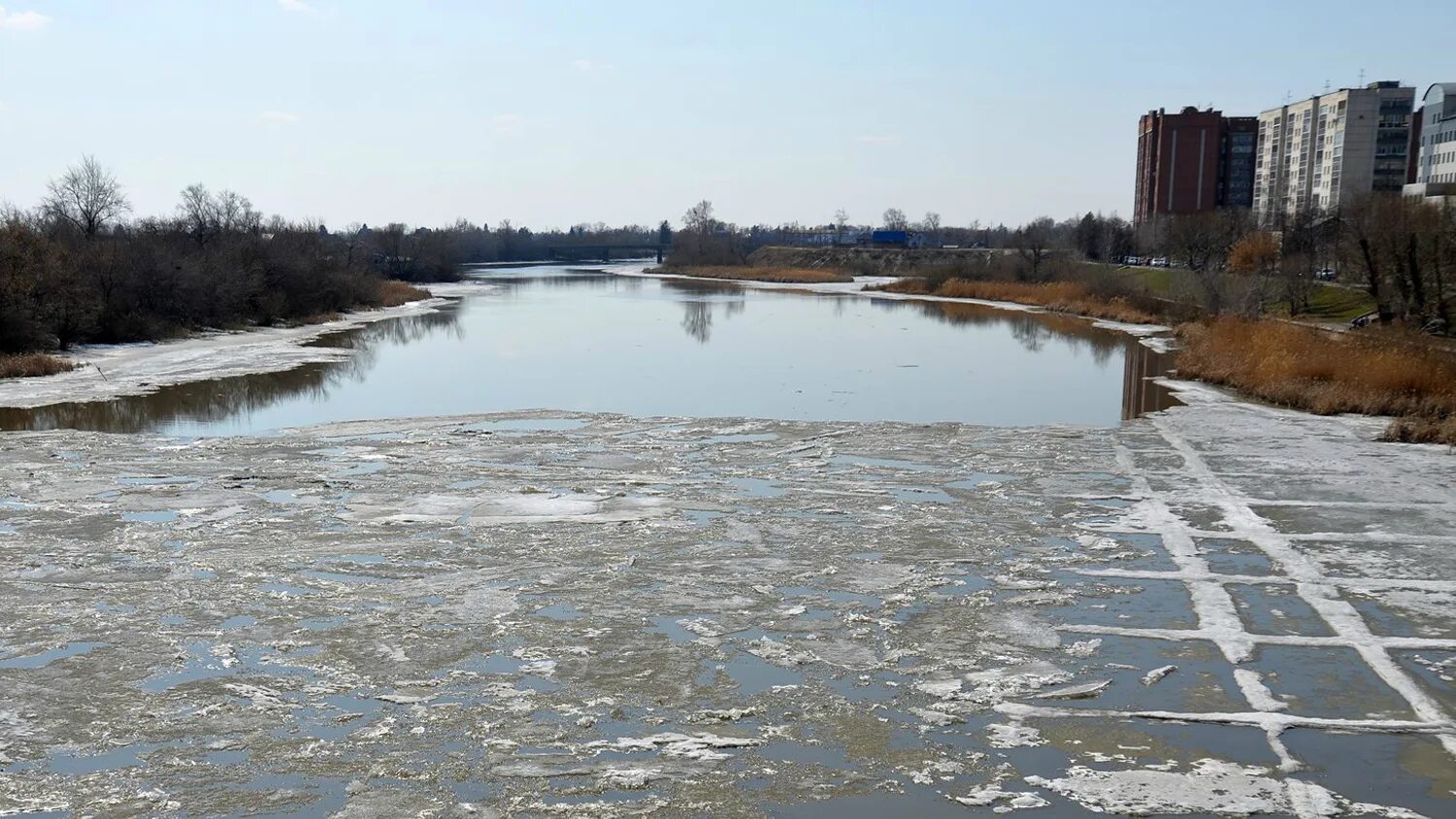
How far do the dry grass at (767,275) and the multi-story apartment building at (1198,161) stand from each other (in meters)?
36.3

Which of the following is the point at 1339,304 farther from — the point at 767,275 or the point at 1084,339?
the point at 767,275

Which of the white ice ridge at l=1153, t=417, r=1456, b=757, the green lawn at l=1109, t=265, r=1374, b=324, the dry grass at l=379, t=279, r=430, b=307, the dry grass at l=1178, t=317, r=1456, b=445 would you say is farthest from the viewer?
the dry grass at l=379, t=279, r=430, b=307

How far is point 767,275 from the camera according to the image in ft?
310

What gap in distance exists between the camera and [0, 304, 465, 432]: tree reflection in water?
64.8ft

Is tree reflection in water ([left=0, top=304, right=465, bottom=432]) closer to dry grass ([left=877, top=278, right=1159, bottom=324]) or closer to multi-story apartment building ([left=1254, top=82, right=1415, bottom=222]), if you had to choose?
dry grass ([left=877, top=278, right=1159, bottom=324])

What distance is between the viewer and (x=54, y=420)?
19859 mm

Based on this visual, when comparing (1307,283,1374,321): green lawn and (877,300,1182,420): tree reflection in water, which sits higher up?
(1307,283,1374,321): green lawn

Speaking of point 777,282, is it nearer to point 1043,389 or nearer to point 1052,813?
point 1043,389

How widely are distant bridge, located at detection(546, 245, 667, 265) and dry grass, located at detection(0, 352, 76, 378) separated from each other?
136712 mm

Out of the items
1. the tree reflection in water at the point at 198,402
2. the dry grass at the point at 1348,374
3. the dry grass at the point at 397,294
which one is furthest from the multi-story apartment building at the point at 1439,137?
the tree reflection in water at the point at 198,402

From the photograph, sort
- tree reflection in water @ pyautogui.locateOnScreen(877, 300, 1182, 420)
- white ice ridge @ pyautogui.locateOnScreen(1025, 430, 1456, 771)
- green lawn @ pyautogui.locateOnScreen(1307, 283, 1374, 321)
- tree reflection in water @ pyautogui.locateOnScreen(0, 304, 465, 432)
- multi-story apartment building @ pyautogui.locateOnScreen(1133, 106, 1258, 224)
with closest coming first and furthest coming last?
white ice ridge @ pyautogui.locateOnScreen(1025, 430, 1456, 771), tree reflection in water @ pyautogui.locateOnScreen(0, 304, 465, 432), tree reflection in water @ pyautogui.locateOnScreen(877, 300, 1182, 420), green lawn @ pyautogui.locateOnScreen(1307, 283, 1374, 321), multi-story apartment building @ pyautogui.locateOnScreen(1133, 106, 1258, 224)

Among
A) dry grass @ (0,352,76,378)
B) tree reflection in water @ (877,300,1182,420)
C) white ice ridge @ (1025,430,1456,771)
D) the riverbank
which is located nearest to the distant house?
tree reflection in water @ (877,300,1182,420)

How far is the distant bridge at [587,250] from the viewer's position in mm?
165375

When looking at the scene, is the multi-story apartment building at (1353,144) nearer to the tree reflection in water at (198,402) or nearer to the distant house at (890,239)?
the distant house at (890,239)
